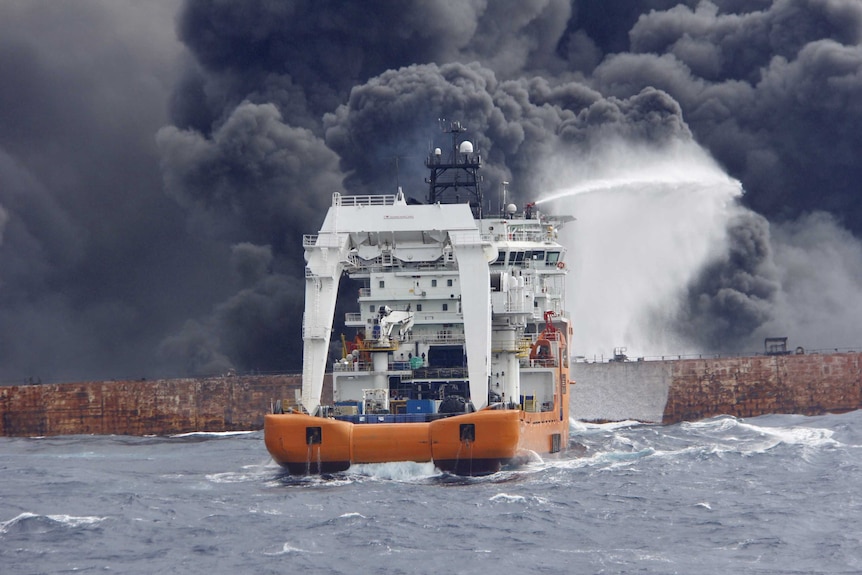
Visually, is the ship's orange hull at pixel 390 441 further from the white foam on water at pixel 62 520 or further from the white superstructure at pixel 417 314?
the white foam on water at pixel 62 520

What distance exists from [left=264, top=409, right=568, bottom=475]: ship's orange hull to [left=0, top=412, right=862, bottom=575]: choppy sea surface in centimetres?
51

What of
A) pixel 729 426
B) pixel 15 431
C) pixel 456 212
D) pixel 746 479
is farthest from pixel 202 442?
pixel 746 479

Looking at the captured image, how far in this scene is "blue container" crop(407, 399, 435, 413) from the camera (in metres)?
41.6

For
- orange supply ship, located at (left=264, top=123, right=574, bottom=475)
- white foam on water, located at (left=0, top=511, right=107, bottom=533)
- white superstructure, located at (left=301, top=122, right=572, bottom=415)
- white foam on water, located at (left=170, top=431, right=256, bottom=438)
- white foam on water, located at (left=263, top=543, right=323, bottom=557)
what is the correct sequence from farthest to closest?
white foam on water, located at (left=170, top=431, right=256, bottom=438) → white superstructure, located at (left=301, top=122, right=572, bottom=415) → orange supply ship, located at (left=264, top=123, right=574, bottom=475) → white foam on water, located at (left=0, top=511, right=107, bottom=533) → white foam on water, located at (left=263, top=543, right=323, bottom=557)

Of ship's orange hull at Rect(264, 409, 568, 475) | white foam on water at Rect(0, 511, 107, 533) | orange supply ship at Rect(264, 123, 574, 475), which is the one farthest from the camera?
orange supply ship at Rect(264, 123, 574, 475)

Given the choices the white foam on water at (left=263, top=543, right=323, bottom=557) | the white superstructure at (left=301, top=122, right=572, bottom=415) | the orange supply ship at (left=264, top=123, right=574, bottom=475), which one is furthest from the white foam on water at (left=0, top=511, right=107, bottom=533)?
the white superstructure at (left=301, top=122, right=572, bottom=415)

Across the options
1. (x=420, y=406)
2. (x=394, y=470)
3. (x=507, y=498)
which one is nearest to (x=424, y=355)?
(x=420, y=406)

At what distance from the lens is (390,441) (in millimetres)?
38969

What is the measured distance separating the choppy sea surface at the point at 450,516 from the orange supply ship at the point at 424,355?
903 mm

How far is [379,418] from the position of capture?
131 feet

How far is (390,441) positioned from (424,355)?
8098 millimetres

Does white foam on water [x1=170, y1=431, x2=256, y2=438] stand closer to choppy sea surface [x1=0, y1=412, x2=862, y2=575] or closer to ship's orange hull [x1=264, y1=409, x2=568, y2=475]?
choppy sea surface [x1=0, y1=412, x2=862, y2=575]

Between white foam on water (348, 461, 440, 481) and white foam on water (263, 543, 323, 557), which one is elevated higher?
white foam on water (348, 461, 440, 481)

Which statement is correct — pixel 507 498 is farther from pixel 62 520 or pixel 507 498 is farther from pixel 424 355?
pixel 424 355
